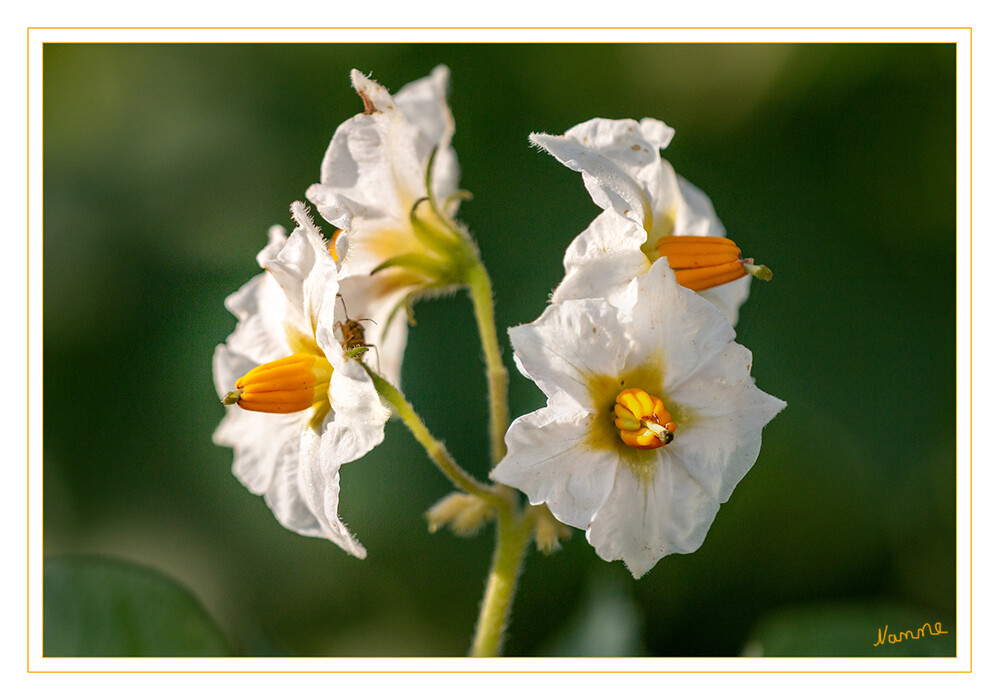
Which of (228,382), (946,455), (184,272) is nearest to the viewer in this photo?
(228,382)

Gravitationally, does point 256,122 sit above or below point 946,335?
above

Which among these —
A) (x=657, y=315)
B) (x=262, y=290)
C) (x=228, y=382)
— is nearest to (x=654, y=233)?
(x=657, y=315)

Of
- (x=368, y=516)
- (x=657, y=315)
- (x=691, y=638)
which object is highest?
(x=657, y=315)

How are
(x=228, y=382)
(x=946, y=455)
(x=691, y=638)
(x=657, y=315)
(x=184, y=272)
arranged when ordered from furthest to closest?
(x=184, y=272)
(x=946, y=455)
(x=691, y=638)
(x=228, y=382)
(x=657, y=315)

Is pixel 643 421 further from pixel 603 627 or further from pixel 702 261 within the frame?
pixel 603 627

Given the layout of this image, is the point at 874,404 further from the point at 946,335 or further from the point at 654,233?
the point at 654,233

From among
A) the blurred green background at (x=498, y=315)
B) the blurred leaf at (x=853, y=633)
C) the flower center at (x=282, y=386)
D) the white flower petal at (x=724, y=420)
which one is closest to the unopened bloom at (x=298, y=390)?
the flower center at (x=282, y=386)

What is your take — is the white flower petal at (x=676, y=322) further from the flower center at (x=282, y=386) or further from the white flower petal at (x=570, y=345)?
the flower center at (x=282, y=386)

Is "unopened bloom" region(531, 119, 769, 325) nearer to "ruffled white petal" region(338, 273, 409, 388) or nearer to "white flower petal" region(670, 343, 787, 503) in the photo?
A: "white flower petal" region(670, 343, 787, 503)
